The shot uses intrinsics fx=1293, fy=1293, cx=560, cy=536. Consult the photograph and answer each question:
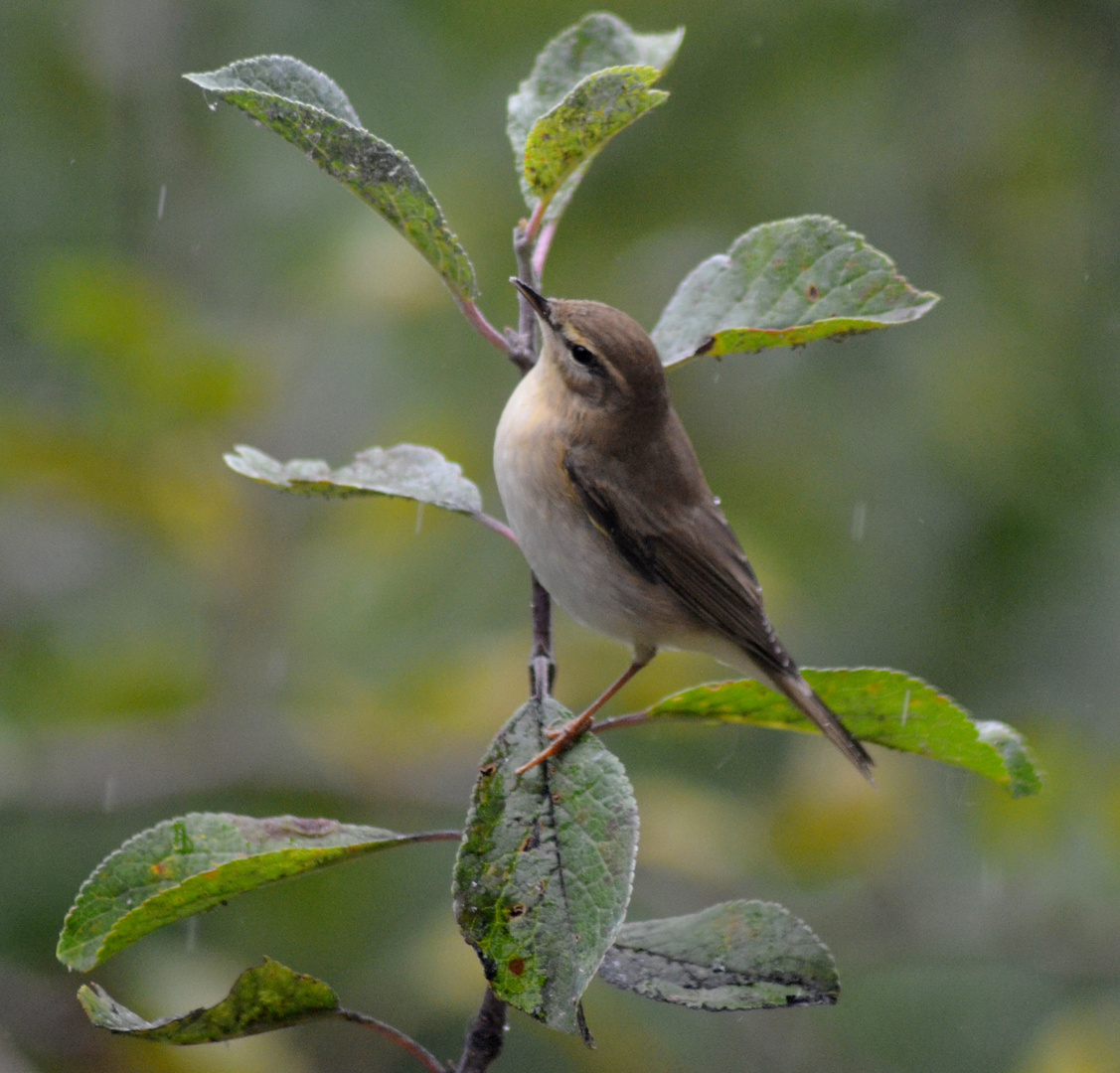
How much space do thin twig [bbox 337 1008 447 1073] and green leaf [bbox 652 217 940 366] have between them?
97 centimetres

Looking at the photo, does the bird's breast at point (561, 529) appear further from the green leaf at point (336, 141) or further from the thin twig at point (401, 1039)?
the thin twig at point (401, 1039)

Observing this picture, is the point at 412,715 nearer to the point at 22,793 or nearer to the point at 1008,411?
the point at 22,793

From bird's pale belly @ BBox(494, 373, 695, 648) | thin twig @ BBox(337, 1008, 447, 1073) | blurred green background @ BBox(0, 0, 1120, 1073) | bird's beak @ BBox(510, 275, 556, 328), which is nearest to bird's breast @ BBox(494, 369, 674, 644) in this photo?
bird's pale belly @ BBox(494, 373, 695, 648)

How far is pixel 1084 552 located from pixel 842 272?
10.2ft

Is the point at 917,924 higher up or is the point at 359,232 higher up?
the point at 359,232

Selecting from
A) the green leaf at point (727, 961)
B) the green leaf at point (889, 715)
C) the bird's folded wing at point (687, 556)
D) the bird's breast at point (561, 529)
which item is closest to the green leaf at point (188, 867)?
the green leaf at point (727, 961)

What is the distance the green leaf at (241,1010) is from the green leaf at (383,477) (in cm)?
64

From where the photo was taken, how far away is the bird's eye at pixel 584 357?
2.47 m

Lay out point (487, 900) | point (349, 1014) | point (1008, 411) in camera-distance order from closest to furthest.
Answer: point (487, 900), point (349, 1014), point (1008, 411)

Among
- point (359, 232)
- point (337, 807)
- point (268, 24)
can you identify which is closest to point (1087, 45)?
point (359, 232)

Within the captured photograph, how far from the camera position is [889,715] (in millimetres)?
1800

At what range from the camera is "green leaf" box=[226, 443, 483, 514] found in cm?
182

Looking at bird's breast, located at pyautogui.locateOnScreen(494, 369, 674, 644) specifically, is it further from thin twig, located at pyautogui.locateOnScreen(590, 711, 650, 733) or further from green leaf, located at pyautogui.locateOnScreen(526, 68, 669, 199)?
green leaf, located at pyautogui.locateOnScreen(526, 68, 669, 199)

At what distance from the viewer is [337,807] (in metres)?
4.03
